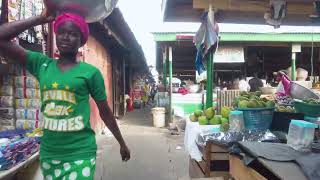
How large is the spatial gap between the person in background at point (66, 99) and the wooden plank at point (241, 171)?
1211mm

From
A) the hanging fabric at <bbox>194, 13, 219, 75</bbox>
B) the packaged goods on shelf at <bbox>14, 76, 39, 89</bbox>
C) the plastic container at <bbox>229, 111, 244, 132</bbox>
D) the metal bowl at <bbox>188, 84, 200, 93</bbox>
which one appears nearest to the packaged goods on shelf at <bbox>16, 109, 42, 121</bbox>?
the packaged goods on shelf at <bbox>14, 76, 39, 89</bbox>

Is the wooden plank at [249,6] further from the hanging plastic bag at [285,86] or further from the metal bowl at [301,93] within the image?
the metal bowl at [301,93]

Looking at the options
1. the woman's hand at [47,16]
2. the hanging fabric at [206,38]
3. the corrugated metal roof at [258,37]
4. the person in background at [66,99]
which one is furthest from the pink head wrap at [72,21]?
the corrugated metal roof at [258,37]

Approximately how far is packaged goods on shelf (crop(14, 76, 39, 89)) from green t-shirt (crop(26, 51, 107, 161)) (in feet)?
8.84

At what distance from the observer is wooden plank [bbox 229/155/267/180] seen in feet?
10.8

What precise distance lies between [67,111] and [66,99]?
0.07m

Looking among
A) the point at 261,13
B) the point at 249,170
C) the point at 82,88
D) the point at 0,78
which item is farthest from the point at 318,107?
the point at 261,13

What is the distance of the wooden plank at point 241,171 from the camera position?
10.8 ft

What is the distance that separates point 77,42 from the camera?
111 inches

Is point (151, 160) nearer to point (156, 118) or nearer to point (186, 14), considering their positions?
point (186, 14)

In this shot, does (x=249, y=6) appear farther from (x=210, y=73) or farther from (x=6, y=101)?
(x=6, y=101)

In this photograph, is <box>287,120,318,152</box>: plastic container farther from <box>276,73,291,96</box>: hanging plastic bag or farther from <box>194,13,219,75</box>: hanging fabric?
<box>194,13,219,75</box>: hanging fabric

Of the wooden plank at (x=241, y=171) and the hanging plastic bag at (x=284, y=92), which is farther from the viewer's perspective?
the hanging plastic bag at (x=284, y=92)

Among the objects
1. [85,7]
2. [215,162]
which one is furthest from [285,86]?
[85,7]
